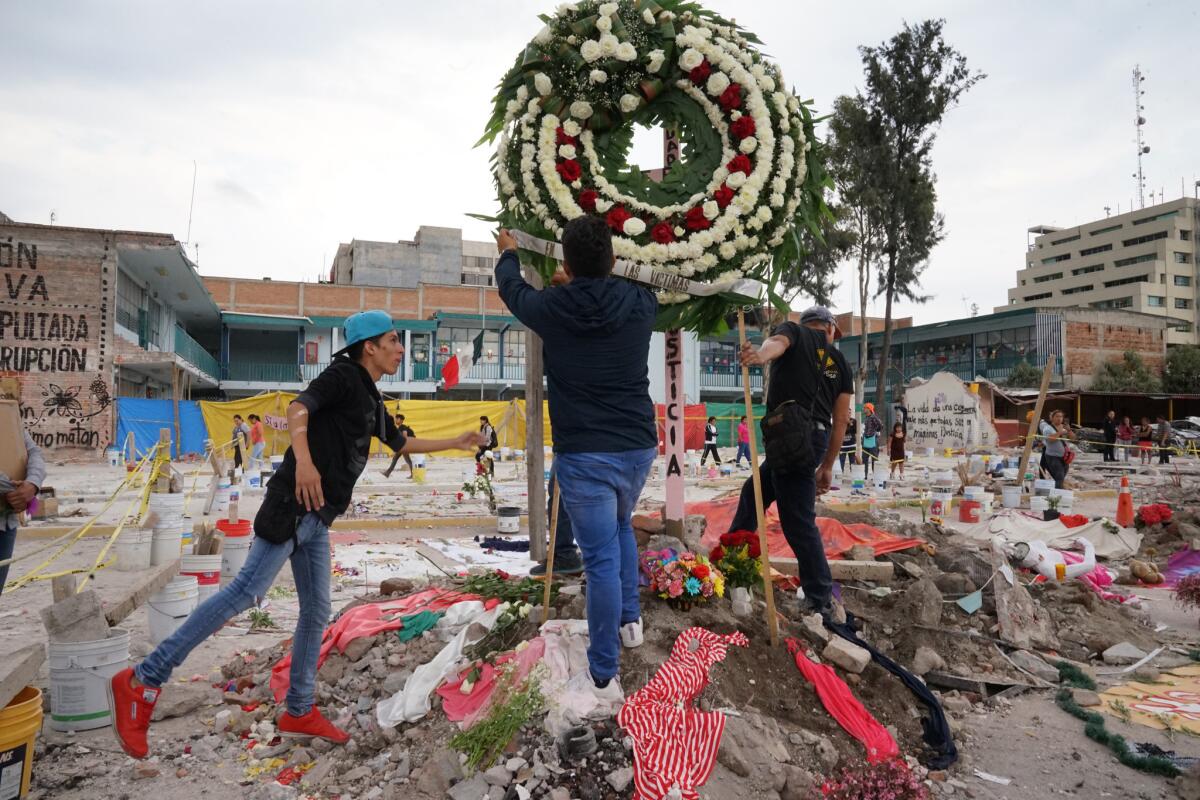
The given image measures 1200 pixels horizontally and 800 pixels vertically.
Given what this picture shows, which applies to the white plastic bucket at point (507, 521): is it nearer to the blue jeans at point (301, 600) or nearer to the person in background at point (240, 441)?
the blue jeans at point (301, 600)

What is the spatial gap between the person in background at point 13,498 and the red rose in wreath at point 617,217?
3.27 meters

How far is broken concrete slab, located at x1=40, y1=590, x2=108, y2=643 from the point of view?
12.4 ft

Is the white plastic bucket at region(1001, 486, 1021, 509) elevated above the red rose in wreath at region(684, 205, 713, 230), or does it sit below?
below

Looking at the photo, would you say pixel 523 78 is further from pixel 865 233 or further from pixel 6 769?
pixel 865 233

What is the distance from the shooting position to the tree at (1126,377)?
135 feet

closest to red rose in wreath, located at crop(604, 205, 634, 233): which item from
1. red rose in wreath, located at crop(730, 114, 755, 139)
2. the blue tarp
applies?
red rose in wreath, located at crop(730, 114, 755, 139)

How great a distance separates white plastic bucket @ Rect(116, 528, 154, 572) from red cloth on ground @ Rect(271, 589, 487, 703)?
387 cm

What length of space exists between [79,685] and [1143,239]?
9569 cm

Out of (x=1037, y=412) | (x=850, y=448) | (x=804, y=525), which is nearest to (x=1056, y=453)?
(x=1037, y=412)

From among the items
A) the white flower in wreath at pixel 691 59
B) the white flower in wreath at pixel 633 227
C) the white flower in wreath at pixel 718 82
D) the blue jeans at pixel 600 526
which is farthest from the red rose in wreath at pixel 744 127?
the blue jeans at pixel 600 526

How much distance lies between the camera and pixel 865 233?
27078mm

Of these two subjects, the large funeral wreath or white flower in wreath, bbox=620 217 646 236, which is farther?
the large funeral wreath

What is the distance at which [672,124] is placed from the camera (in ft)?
16.3

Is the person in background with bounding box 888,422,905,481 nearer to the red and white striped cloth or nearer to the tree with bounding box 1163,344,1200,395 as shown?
the red and white striped cloth
